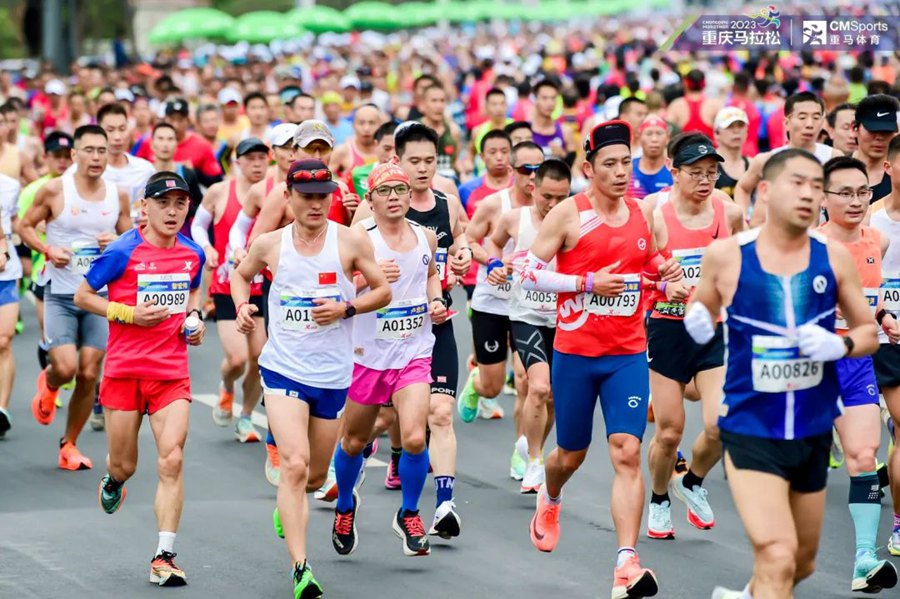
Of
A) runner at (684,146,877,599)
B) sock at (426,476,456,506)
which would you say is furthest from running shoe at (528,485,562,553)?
runner at (684,146,877,599)

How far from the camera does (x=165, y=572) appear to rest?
29.3 ft

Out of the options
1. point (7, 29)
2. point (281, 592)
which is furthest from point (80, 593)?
point (7, 29)

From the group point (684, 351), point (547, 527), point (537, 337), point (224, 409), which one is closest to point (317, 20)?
point (224, 409)

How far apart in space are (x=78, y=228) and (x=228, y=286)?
4.33 ft

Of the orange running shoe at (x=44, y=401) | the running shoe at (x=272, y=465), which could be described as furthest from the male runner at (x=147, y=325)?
the orange running shoe at (x=44, y=401)

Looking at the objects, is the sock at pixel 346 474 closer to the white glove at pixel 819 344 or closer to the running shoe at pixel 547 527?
the running shoe at pixel 547 527

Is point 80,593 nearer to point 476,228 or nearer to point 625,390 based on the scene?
point 625,390

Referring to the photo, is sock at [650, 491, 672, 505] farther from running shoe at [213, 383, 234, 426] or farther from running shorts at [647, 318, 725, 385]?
running shoe at [213, 383, 234, 426]

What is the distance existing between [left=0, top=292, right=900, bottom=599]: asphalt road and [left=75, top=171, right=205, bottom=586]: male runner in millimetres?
440

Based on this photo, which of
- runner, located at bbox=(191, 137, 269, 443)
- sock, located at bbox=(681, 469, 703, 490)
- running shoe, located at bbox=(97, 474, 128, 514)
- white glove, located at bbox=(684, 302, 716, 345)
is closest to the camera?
white glove, located at bbox=(684, 302, 716, 345)

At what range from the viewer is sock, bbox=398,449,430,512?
31.5ft

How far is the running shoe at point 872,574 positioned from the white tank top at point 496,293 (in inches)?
148

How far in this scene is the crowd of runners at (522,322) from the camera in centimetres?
707

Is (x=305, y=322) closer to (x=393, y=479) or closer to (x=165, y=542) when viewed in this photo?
(x=165, y=542)
